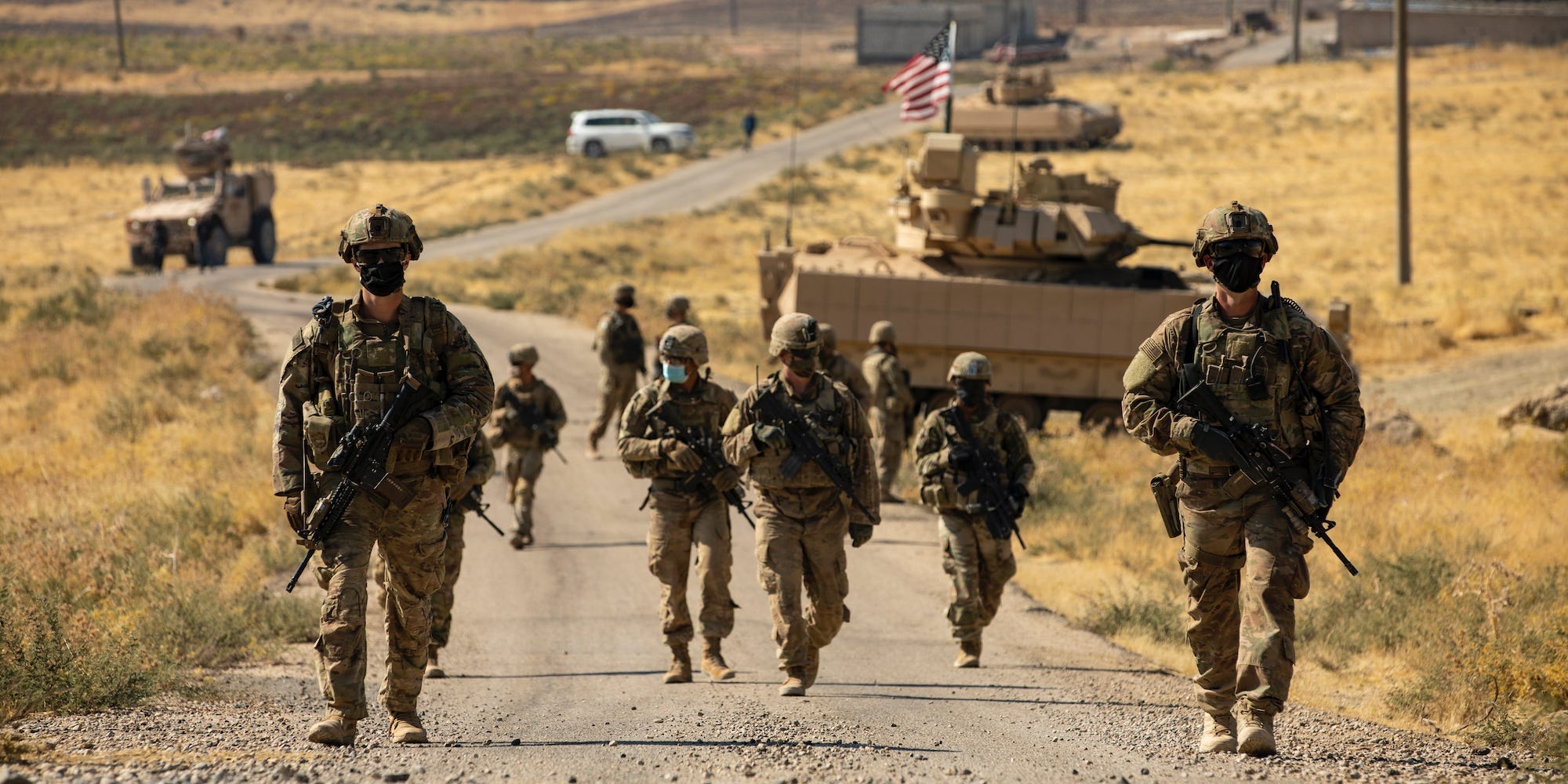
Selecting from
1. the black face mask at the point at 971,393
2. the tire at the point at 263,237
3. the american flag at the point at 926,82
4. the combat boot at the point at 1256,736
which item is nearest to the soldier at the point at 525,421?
the black face mask at the point at 971,393

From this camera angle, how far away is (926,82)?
20.1 m

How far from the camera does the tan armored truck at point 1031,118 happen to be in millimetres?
44906

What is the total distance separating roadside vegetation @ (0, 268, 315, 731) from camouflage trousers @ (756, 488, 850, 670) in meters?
3.20

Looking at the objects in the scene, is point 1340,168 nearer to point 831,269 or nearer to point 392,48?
point 831,269

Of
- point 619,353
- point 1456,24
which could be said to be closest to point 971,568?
point 619,353

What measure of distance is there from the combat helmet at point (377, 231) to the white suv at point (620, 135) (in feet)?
165

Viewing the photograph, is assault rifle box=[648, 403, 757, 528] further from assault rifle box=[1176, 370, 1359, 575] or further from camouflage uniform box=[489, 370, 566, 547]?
camouflage uniform box=[489, 370, 566, 547]

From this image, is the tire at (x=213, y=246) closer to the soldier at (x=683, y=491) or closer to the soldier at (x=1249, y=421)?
the soldier at (x=683, y=491)

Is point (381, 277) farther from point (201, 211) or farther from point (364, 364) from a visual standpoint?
point (201, 211)

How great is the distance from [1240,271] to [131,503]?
417 inches

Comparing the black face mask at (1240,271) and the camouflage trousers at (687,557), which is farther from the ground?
the black face mask at (1240,271)

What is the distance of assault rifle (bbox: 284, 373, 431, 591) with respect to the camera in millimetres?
6375

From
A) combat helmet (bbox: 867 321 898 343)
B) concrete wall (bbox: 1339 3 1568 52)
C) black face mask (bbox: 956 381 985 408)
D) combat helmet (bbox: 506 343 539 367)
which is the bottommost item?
combat helmet (bbox: 867 321 898 343)

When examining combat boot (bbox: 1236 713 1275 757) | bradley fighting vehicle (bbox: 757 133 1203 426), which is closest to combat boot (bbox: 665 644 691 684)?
combat boot (bbox: 1236 713 1275 757)
